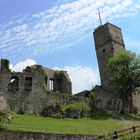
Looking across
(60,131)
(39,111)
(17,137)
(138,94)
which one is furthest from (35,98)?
(138,94)

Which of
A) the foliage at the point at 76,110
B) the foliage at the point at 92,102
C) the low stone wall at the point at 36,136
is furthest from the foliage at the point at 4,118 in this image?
the foliage at the point at 92,102

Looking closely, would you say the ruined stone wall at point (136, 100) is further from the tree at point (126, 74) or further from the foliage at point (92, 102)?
the foliage at point (92, 102)

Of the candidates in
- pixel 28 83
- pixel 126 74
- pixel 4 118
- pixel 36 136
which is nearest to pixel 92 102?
pixel 126 74

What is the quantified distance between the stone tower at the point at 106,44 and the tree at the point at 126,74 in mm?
6950

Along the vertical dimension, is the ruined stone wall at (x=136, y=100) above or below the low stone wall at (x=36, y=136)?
above

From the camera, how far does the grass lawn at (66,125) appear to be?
43500 mm

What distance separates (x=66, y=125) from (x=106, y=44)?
32762 mm

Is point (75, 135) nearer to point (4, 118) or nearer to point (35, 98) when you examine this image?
point (4, 118)

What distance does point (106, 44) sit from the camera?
78438 mm

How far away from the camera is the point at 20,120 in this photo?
47.8m

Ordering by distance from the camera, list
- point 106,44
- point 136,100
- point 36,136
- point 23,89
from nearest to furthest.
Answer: point 36,136 → point 23,89 → point 136,100 → point 106,44

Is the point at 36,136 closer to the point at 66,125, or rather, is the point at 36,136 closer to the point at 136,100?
the point at 66,125

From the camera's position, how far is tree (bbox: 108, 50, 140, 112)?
217 ft

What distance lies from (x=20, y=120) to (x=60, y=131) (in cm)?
624
